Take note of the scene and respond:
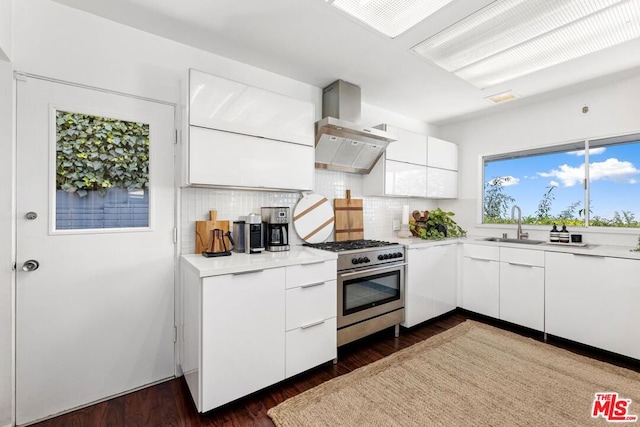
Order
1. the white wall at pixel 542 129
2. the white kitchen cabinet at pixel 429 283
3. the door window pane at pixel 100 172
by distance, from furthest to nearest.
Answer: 1. the white kitchen cabinet at pixel 429 283
2. the white wall at pixel 542 129
3. the door window pane at pixel 100 172

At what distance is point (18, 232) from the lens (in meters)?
1.65

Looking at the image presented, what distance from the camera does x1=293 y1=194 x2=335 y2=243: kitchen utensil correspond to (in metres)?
2.80

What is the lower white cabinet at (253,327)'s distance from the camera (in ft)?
5.56

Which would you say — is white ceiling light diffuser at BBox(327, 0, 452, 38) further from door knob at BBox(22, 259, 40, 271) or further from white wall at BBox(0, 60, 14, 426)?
door knob at BBox(22, 259, 40, 271)

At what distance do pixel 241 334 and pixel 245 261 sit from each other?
1.50 ft

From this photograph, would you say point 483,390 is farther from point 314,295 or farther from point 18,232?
point 18,232

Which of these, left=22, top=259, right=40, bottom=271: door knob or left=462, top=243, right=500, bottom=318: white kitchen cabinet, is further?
left=462, top=243, right=500, bottom=318: white kitchen cabinet

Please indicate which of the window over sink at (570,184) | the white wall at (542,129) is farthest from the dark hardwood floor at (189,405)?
the white wall at (542,129)

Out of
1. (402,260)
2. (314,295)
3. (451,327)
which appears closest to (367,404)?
(314,295)

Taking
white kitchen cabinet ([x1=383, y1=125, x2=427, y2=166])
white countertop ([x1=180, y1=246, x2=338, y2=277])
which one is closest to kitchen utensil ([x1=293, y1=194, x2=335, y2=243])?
white countertop ([x1=180, y1=246, x2=338, y2=277])

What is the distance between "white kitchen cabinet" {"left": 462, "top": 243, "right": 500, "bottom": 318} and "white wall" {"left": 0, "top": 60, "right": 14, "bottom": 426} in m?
3.97

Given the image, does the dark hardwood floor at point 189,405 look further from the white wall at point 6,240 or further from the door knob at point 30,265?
the door knob at point 30,265

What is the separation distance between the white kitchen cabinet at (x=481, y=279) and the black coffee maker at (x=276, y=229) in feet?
7.55

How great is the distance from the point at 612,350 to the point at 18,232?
174 inches
